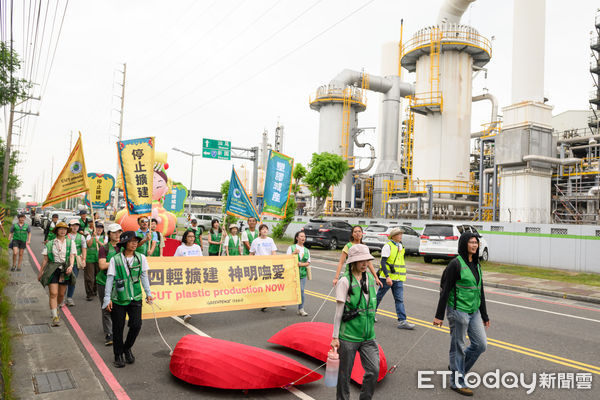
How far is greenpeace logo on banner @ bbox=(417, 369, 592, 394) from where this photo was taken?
5.14 meters

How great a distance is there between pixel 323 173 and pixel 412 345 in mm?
26014

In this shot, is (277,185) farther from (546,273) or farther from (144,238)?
(546,273)

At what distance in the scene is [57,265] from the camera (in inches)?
300

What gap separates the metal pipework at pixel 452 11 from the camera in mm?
32866

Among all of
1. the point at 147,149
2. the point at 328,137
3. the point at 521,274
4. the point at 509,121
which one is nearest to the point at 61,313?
the point at 147,149

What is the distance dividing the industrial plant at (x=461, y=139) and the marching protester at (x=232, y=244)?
59.5 ft

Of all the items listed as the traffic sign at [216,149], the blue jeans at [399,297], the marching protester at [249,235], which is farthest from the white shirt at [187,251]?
the traffic sign at [216,149]

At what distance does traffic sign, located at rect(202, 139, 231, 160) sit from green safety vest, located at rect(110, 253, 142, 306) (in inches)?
855

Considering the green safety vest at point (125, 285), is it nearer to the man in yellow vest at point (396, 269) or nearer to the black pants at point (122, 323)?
the black pants at point (122, 323)

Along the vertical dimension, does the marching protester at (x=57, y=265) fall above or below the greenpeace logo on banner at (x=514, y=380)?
above

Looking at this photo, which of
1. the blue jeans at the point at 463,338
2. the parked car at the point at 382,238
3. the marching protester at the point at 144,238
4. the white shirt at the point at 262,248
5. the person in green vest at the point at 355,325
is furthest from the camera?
the parked car at the point at 382,238

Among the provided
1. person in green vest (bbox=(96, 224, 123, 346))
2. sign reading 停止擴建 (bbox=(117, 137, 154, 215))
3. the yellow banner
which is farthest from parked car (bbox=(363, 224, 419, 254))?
person in green vest (bbox=(96, 224, 123, 346))

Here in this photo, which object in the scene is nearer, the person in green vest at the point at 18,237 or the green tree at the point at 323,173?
the person in green vest at the point at 18,237

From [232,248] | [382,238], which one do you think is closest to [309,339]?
[232,248]
